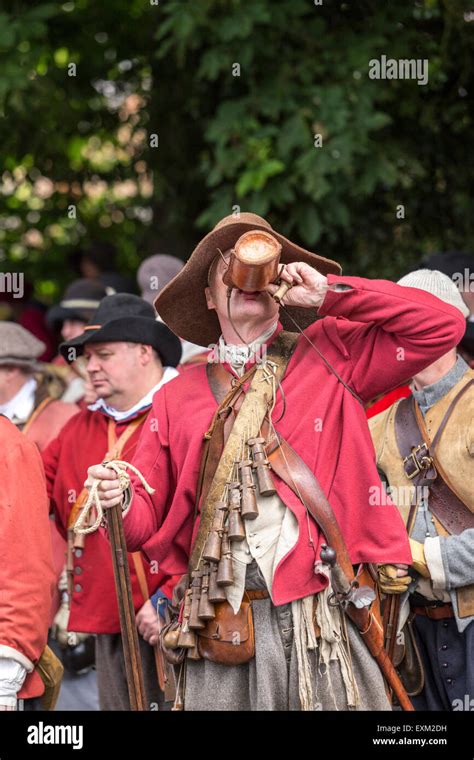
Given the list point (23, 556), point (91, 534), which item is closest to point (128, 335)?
point (91, 534)

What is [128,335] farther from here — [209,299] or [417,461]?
[417,461]

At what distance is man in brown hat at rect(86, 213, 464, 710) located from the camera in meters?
3.64

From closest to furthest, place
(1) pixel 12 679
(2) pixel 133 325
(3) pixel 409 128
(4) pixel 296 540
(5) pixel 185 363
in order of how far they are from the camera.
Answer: (4) pixel 296 540 < (1) pixel 12 679 < (2) pixel 133 325 < (5) pixel 185 363 < (3) pixel 409 128

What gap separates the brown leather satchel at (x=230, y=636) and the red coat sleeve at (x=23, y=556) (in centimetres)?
62

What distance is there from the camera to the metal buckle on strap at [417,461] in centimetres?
442

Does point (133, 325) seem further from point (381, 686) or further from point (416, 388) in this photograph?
point (381, 686)

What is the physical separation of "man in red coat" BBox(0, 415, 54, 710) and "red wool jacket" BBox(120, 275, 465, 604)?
0.38 meters

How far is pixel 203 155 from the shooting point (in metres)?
8.26

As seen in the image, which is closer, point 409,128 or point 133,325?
point 133,325

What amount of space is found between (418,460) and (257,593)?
1021mm

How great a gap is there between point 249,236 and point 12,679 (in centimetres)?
160

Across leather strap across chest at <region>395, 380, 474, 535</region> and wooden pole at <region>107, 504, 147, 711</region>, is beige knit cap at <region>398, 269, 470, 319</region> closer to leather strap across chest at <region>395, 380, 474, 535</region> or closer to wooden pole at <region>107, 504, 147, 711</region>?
leather strap across chest at <region>395, 380, 474, 535</region>

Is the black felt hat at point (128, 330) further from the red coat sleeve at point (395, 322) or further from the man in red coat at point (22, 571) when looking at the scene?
the red coat sleeve at point (395, 322)
